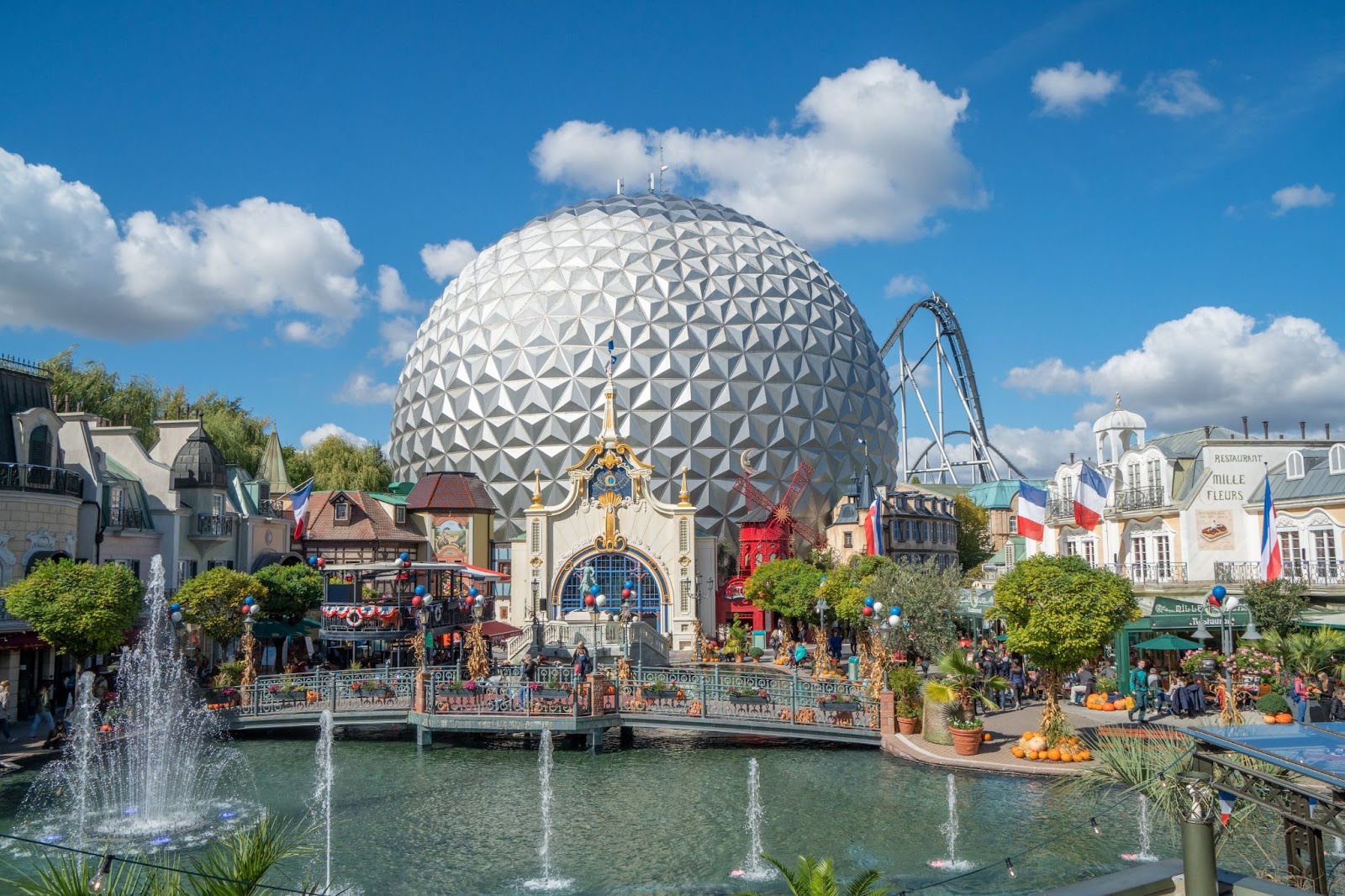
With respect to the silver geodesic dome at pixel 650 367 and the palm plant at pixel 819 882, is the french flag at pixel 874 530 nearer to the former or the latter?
the silver geodesic dome at pixel 650 367

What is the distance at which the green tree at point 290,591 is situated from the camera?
39188 millimetres

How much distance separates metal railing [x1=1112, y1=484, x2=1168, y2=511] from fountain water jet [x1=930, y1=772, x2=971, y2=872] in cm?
2304

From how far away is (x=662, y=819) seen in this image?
19.2 m

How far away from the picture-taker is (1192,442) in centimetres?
3981

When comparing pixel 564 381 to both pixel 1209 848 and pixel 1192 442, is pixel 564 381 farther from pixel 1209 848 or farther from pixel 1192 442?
pixel 1209 848

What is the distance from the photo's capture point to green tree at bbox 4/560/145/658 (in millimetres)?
26125

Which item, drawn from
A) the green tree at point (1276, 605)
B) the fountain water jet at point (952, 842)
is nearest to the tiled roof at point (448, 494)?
the green tree at point (1276, 605)

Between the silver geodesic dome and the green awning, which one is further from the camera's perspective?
the silver geodesic dome

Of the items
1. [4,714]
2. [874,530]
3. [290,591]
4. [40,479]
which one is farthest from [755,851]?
[874,530]

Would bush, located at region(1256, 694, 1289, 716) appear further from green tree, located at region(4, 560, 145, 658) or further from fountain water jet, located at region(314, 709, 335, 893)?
green tree, located at region(4, 560, 145, 658)

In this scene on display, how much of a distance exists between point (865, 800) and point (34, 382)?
2896cm

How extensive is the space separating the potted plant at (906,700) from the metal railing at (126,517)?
27070 mm

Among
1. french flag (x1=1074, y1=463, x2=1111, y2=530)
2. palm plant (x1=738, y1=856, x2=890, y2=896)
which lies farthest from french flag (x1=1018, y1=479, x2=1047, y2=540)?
palm plant (x1=738, y1=856, x2=890, y2=896)

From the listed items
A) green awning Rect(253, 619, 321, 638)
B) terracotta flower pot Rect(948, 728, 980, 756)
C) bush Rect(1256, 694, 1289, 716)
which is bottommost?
terracotta flower pot Rect(948, 728, 980, 756)
